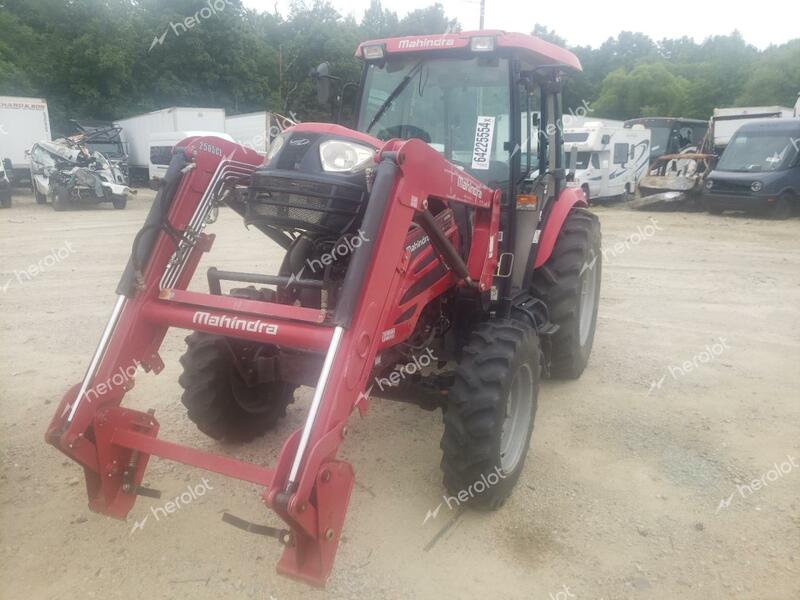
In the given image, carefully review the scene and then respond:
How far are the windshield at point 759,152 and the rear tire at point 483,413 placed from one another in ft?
49.3

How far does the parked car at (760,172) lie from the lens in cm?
1478

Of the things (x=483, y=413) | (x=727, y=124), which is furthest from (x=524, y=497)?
(x=727, y=124)

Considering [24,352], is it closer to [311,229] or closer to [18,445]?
[18,445]

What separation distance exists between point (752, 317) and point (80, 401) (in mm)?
6888

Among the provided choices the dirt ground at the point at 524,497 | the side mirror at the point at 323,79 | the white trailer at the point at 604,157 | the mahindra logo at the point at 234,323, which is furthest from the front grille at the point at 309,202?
the white trailer at the point at 604,157

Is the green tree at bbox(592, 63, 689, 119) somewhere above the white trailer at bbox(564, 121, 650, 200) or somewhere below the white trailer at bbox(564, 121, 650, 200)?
above

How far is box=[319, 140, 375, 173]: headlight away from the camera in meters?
2.85

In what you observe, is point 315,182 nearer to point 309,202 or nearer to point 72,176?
point 309,202

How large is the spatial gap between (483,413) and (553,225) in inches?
75.1

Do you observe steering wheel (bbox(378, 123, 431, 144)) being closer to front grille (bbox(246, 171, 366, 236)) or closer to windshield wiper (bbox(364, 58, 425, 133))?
windshield wiper (bbox(364, 58, 425, 133))

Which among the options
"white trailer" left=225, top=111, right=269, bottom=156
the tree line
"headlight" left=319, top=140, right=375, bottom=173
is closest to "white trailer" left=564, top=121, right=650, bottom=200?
the tree line

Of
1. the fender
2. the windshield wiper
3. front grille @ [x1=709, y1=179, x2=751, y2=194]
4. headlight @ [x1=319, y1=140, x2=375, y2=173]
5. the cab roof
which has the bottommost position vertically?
front grille @ [x1=709, y1=179, x2=751, y2=194]

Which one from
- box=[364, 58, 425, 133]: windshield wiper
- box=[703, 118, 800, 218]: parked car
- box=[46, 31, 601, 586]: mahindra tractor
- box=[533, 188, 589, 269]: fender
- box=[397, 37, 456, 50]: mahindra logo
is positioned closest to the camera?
box=[46, 31, 601, 586]: mahindra tractor

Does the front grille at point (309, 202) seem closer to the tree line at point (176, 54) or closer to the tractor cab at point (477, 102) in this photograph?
the tractor cab at point (477, 102)
